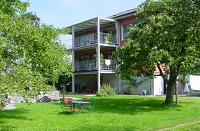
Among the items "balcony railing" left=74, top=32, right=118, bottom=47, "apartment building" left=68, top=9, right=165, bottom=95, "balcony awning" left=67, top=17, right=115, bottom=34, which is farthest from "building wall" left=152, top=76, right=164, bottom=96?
"balcony awning" left=67, top=17, right=115, bottom=34

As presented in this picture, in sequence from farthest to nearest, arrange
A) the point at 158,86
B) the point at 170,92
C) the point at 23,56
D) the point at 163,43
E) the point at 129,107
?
1. the point at 158,86
2. the point at 170,92
3. the point at 129,107
4. the point at 163,43
5. the point at 23,56

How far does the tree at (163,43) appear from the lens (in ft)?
45.9

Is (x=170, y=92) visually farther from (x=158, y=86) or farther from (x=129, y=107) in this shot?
(x=158, y=86)

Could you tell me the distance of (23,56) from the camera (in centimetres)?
1083

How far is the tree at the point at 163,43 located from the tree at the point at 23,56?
3.88 metres

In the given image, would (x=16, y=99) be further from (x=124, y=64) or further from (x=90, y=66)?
(x=90, y=66)

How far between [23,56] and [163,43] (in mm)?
7715

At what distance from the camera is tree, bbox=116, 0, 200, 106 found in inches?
550

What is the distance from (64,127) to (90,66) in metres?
21.9

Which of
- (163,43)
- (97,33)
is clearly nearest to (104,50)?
(97,33)

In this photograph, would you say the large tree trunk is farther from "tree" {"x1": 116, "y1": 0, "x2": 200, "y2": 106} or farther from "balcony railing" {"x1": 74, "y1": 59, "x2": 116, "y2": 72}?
"balcony railing" {"x1": 74, "y1": 59, "x2": 116, "y2": 72}

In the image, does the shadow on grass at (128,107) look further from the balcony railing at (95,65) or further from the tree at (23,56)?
the balcony railing at (95,65)

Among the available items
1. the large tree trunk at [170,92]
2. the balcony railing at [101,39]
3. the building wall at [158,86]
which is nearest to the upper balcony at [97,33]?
the balcony railing at [101,39]

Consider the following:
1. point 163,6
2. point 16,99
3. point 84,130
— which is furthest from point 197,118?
point 16,99
